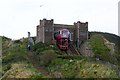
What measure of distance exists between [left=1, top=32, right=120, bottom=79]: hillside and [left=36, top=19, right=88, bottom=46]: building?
56.7 inches

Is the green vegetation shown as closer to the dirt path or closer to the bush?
the bush

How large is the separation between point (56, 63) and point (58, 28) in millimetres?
16051

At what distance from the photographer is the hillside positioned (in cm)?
4531

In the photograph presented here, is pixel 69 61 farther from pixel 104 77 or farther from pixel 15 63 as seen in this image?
pixel 104 77

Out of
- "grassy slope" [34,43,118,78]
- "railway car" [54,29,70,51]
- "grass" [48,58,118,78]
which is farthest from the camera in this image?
"railway car" [54,29,70,51]

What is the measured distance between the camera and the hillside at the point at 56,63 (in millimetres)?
45312

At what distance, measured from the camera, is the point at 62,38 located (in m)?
67.1

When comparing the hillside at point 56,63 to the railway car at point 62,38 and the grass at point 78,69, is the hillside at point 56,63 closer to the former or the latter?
the grass at point 78,69

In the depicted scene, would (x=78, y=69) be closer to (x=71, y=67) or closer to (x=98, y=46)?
(x=71, y=67)

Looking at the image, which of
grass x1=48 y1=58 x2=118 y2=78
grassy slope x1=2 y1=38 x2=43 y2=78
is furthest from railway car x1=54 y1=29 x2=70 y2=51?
grass x1=48 y1=58 x2=118 y2=78

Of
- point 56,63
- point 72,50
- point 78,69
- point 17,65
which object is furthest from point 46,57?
point 72,50

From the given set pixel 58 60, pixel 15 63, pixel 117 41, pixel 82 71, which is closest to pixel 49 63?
pixel 58 60

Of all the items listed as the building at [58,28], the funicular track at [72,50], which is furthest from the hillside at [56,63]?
the building at [58,28]

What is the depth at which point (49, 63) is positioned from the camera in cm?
5419
